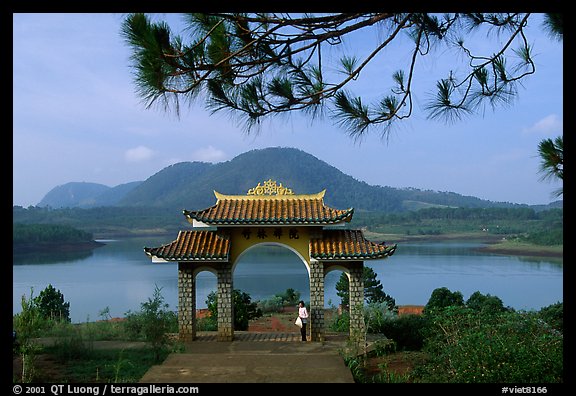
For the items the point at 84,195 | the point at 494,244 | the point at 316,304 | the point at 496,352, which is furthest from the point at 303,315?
the point at 84,195

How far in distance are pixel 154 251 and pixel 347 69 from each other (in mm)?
4387

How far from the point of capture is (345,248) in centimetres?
710

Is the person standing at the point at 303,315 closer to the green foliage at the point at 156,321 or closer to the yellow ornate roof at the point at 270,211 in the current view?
the yellow ornate roof at the point at 270,211

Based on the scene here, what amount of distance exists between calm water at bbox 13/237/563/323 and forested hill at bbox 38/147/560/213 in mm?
26408

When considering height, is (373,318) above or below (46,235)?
below

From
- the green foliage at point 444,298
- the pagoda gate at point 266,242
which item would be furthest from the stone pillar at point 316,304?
the green foliage at point 444,298

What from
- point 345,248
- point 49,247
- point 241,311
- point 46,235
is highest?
point 345,248

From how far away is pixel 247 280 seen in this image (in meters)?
26.3

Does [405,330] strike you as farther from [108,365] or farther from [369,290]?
[369,290]

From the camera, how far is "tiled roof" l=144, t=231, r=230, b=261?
23.2 ft

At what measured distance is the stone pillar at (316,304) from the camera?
23.5 ft

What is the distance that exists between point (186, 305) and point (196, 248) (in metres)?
0.77

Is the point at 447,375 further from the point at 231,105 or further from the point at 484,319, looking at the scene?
the point at 231,105
